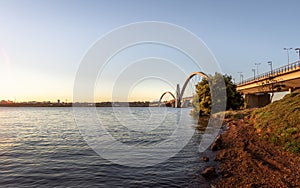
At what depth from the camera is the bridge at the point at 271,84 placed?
6157 centimetres

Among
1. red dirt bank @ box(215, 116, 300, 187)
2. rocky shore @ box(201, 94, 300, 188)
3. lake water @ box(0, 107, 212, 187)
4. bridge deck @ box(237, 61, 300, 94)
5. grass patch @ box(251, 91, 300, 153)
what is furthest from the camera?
bridge deck @ box(237, 61, 300, 94)

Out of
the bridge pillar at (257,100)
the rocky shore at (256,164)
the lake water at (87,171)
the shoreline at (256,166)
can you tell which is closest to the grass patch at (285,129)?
the rocky shore at (256,164)

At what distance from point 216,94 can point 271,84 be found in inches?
743

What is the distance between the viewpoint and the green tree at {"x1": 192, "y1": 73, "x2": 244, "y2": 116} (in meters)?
71.6

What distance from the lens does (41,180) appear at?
1744cm

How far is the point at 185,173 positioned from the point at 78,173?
8.82 metres

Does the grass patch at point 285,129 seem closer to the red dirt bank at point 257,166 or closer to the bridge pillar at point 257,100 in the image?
the red dirt bank at point 257,166

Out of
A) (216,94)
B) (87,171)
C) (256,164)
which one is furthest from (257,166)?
(216,94)

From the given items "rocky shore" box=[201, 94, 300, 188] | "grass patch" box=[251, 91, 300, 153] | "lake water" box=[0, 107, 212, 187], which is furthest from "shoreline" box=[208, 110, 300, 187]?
"lake water" box=[0, 107, 212, 187]

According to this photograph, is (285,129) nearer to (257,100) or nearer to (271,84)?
(271,84)

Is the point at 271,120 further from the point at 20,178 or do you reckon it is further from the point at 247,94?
the point at 247,94

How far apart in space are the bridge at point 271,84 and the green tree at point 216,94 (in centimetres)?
1103

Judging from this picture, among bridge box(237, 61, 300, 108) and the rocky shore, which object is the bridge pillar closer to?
bridge box(237, 61, 300, 108)

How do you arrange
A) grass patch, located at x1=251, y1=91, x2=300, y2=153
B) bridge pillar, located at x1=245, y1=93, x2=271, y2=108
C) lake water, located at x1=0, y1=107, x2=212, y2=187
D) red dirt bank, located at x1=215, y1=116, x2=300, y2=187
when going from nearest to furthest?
red dirt bank, located at x1=215, y1=116, x2=300, y2=187, lake water, located at x1=0, y1=107, x2=212, y2=187, grass patch, located at x1=251, y1=91, x2=300, y2=153, bridge pillar, located at x1=245, y1=93, x2=271, y2=108
